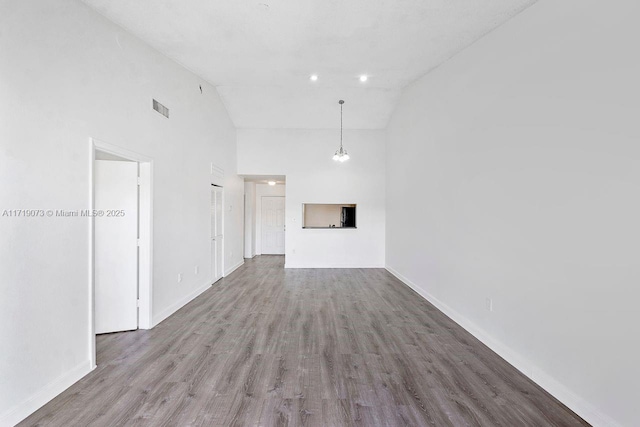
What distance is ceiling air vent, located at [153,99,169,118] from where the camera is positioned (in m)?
3.66

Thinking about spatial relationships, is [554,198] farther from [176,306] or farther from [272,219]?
[272,219]

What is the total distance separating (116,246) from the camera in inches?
133

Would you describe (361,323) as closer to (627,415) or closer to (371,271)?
(627,415)

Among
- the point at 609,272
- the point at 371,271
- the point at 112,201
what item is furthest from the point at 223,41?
the point at 371,271

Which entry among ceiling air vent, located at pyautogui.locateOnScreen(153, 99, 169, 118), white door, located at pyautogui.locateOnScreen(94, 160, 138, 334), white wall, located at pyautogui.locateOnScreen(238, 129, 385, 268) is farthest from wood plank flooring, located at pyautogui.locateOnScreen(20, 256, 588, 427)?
white wall, located at pyautogui.locateOnScreen(238, 129, 385, 268)

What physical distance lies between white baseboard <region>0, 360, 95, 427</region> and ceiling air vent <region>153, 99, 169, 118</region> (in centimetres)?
294

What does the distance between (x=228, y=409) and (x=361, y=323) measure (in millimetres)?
2059

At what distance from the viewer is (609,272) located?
191 cm

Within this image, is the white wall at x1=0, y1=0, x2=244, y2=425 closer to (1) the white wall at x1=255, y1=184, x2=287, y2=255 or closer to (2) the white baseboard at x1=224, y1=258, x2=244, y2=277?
(2) the white baseboard at x1=224, y1=258, x2=244, y2=277

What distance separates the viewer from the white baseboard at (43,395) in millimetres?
1896

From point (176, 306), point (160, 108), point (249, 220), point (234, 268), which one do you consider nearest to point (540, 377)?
point (176, 306)

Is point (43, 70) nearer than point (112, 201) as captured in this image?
Yes

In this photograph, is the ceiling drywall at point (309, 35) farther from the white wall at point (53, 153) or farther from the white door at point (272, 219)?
the white door at point (272, 219)

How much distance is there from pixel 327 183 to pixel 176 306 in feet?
14.6
